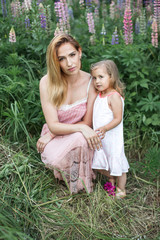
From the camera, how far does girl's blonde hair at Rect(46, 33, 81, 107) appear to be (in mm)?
2150

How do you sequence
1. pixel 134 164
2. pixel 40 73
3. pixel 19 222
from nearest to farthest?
pixel 19 222
pixel 134 164
pixel 40 73

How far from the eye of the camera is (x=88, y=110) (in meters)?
2.41

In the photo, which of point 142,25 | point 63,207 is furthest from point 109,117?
point 142,25

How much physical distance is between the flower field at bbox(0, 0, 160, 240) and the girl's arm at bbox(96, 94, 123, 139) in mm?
569

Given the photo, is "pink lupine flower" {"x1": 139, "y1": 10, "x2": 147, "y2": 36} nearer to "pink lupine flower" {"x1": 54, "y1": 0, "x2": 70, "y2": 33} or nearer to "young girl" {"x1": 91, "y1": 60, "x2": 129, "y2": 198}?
"pink lupine flower" {"x1": 54, "y1": 0, "x2": 70, "y2": 33}

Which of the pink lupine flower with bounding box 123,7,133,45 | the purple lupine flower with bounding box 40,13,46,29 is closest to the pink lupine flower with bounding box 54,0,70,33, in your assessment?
the purple lupine flower with bounding box 40,13,46,29

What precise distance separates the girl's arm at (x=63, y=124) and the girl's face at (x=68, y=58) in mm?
257

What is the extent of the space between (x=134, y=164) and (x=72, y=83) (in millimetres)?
1175

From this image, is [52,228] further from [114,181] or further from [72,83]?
[72,83]

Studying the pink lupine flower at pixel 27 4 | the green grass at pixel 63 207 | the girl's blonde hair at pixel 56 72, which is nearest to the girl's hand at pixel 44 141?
the green grass at pixel 63 207

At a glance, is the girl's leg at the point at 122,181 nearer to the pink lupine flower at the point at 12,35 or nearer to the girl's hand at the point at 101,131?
the girl's hand at the point at 101,131

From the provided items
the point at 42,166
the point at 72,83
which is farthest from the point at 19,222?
the point at 72,83

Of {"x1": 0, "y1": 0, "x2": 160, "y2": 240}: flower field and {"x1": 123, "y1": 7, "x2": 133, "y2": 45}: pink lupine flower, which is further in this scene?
{"x1": 123, "y1": 7, "x2": 133, "y2": 45}: pink lupine flower

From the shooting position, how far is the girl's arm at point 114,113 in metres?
2.19
